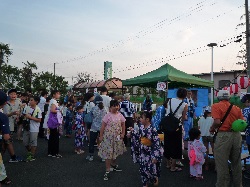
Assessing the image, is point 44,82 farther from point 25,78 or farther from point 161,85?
Result: point 161,85

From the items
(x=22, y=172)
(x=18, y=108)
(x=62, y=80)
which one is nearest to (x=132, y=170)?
(x=22, y=172)

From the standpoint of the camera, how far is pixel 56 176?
248 inches

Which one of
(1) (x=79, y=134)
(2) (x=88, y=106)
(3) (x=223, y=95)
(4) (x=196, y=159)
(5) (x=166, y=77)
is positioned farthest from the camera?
(5) (x=166, y=77)

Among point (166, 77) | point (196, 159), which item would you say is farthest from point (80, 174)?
point (166, 77)

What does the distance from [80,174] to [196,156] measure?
2.57 metres

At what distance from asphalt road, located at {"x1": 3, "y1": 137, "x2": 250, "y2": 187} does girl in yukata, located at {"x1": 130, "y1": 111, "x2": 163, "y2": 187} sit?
44 cm

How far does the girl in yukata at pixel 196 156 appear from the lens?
6.15 metres

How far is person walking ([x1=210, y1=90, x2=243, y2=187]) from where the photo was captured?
15.5 ft

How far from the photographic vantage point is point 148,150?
17.6ft

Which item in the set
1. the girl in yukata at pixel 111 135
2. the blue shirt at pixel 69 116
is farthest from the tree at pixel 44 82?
the girl in yukata at pixel 111 135

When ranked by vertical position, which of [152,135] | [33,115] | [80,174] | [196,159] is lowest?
[80,174]

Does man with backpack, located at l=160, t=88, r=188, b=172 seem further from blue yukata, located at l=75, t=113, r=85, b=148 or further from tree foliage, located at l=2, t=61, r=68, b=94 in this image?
tree foliage, located at l=2, t=61, r=68, b=94

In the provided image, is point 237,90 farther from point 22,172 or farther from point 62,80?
point 62,80

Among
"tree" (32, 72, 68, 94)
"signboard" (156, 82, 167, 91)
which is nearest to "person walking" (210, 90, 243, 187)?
"signboard" (156, 82, 167, 91)
